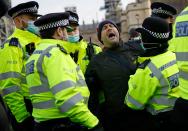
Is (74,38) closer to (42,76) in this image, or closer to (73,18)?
(73,18)

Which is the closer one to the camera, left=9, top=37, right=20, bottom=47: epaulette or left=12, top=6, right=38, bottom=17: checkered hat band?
left=9, top=37, right=20, bottom=47: epaulette

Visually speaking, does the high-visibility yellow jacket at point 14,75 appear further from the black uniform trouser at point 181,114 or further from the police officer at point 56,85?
the black uniform trouser at point 181,114

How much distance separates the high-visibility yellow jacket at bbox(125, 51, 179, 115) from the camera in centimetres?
479

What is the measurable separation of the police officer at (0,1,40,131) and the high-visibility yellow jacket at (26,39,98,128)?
42.4 inches

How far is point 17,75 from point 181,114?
8.48ft

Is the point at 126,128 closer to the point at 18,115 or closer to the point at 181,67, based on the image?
the point at 18,115

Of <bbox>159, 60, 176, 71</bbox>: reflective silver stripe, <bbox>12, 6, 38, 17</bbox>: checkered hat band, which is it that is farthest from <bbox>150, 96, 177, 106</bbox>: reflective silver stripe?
<bbox>12, 6, 38, 17</bbox>: checkered hat band

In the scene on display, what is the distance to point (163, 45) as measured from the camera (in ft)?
16.4

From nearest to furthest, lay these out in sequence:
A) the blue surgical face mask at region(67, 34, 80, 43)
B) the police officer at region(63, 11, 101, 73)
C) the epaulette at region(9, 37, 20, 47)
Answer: the epaulette at region(9, 37, 20, 47) < the blue surgical face mask at region(67, 34, 80, 43) < the police officer at region(63, 11, 101, 73)

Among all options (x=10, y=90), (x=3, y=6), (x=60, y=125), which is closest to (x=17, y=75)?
(x=10, y=90)

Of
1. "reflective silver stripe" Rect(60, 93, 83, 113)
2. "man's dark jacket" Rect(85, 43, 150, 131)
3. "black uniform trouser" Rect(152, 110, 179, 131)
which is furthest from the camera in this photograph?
"man's dark jacket" Rect(85, 43, 150, 131)

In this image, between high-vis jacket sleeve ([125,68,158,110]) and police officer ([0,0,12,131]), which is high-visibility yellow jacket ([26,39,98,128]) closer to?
high-vis jacket sleeve ([125,68,158,110])

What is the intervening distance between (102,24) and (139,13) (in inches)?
3051

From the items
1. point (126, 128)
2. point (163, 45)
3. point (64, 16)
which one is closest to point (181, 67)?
point (163, 45)
